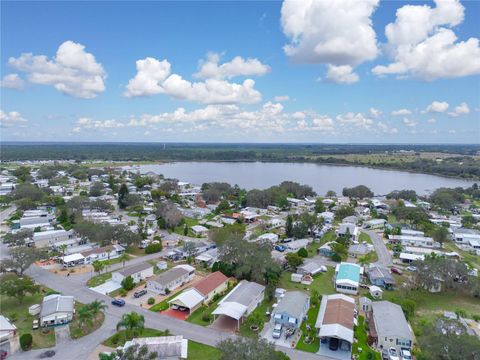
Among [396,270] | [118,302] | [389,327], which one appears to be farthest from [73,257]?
[396,270]

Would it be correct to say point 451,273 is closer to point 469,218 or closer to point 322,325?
point 322,325

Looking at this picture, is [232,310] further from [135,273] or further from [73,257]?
[73,257]

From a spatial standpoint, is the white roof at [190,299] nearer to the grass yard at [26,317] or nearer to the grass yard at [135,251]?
the grass yard at [26,317]

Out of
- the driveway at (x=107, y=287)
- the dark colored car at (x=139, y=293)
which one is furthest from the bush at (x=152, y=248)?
the dark colored car at (x=139, y=293)

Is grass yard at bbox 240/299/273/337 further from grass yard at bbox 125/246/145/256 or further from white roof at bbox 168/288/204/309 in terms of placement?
grass yard at bbox 125/246/145/256

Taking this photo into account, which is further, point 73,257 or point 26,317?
point 73,257

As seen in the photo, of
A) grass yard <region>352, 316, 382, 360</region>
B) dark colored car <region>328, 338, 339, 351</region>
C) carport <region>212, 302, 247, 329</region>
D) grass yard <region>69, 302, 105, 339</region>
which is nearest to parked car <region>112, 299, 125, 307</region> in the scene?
grass yard <region>69, 302, 105, 339</region>

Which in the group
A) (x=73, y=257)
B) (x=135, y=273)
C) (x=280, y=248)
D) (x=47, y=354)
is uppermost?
(x=73, y=257)
